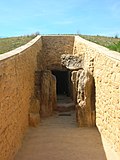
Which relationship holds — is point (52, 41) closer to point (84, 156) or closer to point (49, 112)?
point (49, 112)

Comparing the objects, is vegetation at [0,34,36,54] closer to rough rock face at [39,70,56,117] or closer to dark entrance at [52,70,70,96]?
dark entrance at [52,70,70,96]

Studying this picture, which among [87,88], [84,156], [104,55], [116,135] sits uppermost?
[104,55]

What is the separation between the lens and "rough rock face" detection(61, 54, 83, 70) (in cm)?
1341

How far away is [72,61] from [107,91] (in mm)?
5533

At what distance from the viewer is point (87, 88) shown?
10.7 meters

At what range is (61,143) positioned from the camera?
29.6ft

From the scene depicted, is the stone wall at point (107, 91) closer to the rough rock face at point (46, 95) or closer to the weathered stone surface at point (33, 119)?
the rough rock face at point (46, 95)

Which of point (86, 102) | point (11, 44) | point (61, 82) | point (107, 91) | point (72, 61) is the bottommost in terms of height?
point (61, 82)

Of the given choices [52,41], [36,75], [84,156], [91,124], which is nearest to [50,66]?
[52,41]

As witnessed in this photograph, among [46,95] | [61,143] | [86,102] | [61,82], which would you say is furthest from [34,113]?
[61,82]

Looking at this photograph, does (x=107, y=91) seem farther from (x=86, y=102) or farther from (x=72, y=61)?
(x=72, y=61)

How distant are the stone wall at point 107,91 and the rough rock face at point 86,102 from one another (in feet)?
0.90

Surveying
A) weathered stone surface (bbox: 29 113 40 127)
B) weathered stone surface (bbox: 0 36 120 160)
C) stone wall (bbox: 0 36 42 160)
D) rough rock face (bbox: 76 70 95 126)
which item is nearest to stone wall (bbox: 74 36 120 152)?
weathered stone surface (bbox: 0 36 120 160)

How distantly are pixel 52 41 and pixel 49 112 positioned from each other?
488cm
